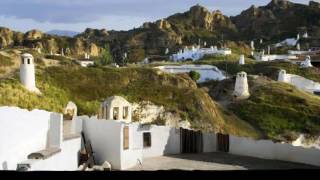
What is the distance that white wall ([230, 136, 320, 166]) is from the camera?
44.9 ft

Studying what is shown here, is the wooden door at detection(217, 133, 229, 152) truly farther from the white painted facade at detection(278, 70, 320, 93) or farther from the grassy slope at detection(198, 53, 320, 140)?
the white painted facade at detection(278, 70, 320, 93)

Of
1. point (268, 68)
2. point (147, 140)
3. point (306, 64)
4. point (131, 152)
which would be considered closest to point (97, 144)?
point (131, 152)

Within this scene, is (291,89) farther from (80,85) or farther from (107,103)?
(107,103)

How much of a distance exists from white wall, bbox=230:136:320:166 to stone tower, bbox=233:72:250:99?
1331 inches

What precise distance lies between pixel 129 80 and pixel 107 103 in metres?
21.6

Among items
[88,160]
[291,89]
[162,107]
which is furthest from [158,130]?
[291,89]

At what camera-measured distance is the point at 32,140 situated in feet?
35.8

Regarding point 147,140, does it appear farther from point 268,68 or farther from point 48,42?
point 48,42

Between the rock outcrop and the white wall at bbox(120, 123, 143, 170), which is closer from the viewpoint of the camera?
the white wall at bbox(120, 123, 143, 170)

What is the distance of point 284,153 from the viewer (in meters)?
14.5

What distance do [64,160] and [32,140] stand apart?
97 cm

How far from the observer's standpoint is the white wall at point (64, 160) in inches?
367

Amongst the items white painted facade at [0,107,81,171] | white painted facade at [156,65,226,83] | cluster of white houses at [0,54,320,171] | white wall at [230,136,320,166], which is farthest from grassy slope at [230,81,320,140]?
white painted facade at [0,107,81,171]

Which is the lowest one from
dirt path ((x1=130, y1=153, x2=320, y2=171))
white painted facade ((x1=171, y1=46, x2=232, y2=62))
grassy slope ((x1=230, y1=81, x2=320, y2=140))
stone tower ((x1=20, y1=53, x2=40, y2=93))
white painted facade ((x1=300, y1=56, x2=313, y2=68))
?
grassy slope ((x1=230, y1=81, x2=320, y2=140))
